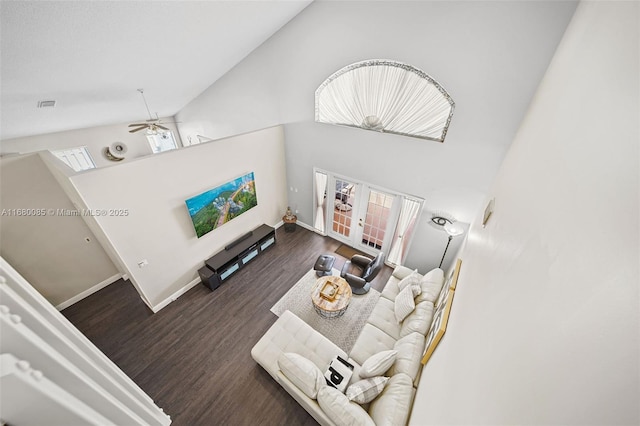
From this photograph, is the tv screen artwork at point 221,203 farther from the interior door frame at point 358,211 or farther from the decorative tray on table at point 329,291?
the decorative tray on table at point 329,291

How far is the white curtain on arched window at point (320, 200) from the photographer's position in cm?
548

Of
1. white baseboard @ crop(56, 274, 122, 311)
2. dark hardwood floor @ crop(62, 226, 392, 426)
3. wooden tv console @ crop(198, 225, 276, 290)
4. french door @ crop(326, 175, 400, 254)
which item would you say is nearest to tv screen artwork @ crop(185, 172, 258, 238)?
wooden tv console @ crop(198, 225, 276, 290)

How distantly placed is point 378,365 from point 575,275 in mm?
2708

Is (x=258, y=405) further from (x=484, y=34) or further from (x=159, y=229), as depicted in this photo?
(x=484, y=34)

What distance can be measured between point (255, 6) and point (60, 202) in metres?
4.42

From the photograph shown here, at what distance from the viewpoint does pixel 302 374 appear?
2.73 m

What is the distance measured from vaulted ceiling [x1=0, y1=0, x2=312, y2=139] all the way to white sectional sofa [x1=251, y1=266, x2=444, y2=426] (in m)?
4.42

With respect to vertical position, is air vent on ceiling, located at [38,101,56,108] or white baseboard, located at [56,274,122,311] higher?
air vent on ceiling, located at [38,101,56,108]

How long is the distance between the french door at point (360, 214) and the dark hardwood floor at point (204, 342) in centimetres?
83

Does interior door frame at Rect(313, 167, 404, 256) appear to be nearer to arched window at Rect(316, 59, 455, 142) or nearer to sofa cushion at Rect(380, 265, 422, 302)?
sofa cushion at Rect(380, 265, 422, 302)

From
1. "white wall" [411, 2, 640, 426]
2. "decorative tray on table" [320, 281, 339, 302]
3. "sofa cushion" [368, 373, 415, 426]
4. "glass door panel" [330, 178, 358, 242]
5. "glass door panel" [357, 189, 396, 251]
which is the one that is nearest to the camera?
"white wall" [411, 2, 640, 426]

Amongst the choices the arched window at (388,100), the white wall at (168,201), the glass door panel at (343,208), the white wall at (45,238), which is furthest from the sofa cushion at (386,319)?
the white wall at (45,238)

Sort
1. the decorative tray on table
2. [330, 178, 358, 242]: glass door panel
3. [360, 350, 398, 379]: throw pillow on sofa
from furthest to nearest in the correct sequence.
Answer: [330, 178, 358, 242]: glass door panel < the decorative tray on table < [360, 350, 398, 379]: throw pillow on sofa

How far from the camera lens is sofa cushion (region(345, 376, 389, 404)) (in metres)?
2.59
